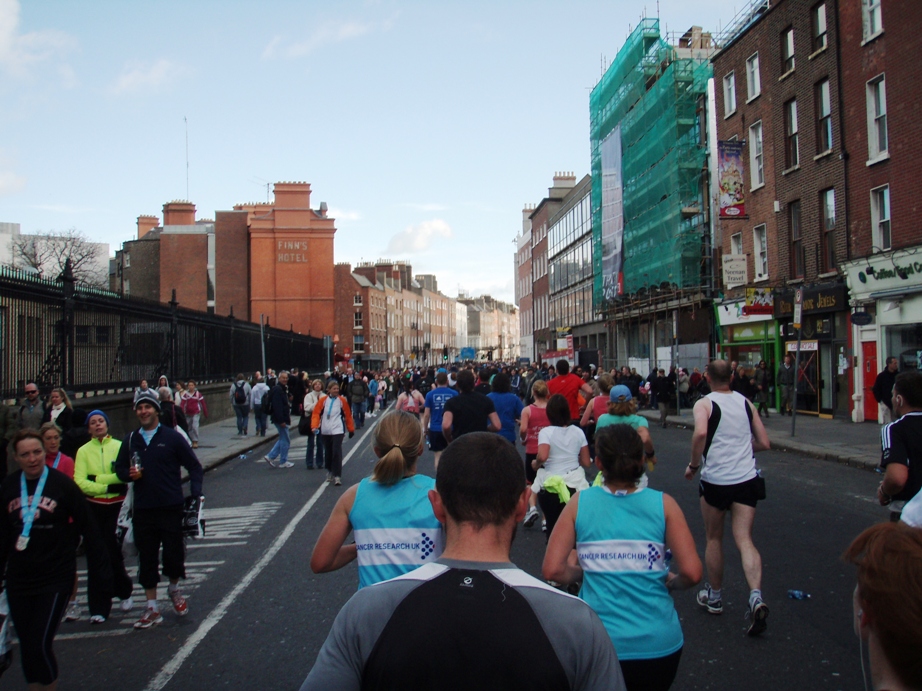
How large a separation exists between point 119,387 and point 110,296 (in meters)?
2.02

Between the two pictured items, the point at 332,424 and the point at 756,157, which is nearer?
the point at 332,424

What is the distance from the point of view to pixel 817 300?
24328 mm

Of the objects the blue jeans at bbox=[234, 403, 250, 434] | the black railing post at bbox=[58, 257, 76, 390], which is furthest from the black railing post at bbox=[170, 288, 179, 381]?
the black railing post at bbox=[58, 257, 76, 390]

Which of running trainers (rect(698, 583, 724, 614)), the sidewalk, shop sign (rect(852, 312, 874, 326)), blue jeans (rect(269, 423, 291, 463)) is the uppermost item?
shop sign (rect(852, 312, 874, 326))

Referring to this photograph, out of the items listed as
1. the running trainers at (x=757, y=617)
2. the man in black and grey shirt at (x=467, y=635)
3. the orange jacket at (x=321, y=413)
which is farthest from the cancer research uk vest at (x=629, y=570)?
the orange jacket at (x=321, y=413)

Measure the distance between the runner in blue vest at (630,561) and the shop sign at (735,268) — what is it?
25995 mm

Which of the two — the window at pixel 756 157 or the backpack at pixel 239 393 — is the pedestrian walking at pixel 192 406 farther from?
the window at pixel 756 157

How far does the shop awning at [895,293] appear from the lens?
20.0 meters

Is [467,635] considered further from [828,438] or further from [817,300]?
[817,300]

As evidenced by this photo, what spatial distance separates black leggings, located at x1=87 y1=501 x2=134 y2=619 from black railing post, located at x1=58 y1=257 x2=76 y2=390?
31.5 ft

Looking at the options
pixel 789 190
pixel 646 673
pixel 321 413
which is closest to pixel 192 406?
pixel 321 413

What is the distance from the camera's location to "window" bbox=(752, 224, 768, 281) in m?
28.0

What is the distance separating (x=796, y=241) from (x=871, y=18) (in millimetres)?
6688

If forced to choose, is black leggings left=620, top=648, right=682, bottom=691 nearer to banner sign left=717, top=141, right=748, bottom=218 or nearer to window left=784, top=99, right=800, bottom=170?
window left=784, top=99, right=800, bottom=170
